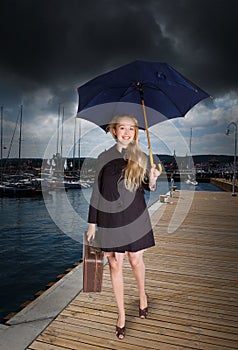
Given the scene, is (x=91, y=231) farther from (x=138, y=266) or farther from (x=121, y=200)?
(x=138, y=266)

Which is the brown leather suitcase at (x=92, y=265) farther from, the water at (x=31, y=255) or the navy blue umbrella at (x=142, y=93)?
the water at (x=31, y=255)

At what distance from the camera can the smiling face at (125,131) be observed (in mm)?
2117

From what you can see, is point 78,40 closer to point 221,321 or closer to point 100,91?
point 100,91

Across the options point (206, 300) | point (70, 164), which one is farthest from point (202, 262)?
point (70, 164)

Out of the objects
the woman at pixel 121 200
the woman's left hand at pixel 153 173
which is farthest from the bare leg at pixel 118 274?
the woman's left hand at pixel 153 173

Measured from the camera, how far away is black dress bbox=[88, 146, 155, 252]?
6.64 ft

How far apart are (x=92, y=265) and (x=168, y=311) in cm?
101

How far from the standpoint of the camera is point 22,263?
31.5ft

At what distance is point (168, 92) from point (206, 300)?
236cm

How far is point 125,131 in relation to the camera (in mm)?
2123

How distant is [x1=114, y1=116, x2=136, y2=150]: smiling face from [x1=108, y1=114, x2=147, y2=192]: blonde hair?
2cm

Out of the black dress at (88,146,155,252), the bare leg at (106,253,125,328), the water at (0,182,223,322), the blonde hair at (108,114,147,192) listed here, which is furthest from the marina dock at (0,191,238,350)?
the water at (0,182,223,322)

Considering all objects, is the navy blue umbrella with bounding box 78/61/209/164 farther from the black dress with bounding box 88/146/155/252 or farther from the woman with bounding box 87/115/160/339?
the black dress with bounding box 88/146/155/252

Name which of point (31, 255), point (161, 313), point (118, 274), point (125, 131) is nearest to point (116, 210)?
point (118, 274)
